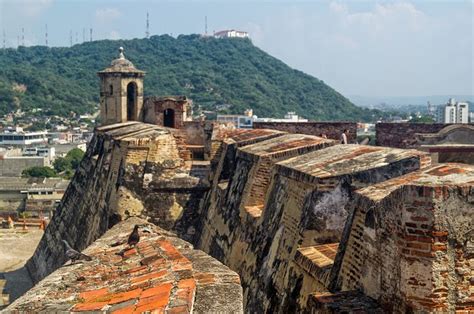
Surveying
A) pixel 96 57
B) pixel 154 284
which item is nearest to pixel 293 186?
pixel 154 284

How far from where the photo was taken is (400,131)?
66.4 ft

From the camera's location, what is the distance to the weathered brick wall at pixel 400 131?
19.9 metres

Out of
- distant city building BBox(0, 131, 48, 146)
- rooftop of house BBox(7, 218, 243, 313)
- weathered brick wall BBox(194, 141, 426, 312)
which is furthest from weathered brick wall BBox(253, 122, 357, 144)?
distant city building BBox(0, 131, 48, 146)

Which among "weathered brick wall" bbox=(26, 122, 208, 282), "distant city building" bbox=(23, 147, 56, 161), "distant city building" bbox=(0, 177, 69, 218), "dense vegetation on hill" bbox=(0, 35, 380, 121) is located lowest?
"distant city building" bbox=(0, 177, 69, 218)

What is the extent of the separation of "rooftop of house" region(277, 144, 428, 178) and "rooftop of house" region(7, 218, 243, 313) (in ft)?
7.30

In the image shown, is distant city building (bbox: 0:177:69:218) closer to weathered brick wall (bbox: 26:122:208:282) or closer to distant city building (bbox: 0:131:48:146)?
weathered brick wall (bbox: 26:122:208:282)

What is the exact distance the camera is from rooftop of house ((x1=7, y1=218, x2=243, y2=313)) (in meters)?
5.29

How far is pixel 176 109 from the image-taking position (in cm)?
2569

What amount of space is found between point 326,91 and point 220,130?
14308 centimetres

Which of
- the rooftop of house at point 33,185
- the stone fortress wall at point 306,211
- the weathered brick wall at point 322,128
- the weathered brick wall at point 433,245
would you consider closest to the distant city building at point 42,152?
the rooftop of house at point 33,185

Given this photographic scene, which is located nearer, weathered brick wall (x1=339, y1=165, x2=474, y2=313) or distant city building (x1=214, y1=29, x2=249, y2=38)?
weathered brick wall (x1=339, y1=165, x2=474, y2=313)

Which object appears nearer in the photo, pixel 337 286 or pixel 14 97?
pixel 337 286

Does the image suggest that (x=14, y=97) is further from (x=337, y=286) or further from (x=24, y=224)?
(x=337, y=286)

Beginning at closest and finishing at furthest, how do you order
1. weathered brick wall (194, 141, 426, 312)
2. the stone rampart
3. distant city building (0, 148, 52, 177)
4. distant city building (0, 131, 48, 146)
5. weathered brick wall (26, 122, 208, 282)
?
weathered brick wall (194, 141, 426, 312), weathered brick wall (26, 122, 208, 282), the stone rampart, distant city building (0, 148, 52, 177), distant city building (0, 131, 48, 146)
